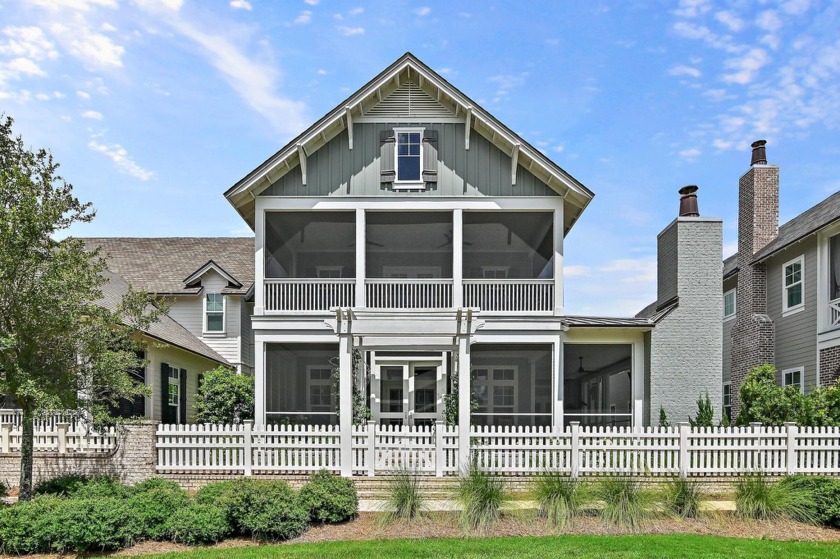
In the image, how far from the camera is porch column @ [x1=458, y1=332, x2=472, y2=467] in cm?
1255

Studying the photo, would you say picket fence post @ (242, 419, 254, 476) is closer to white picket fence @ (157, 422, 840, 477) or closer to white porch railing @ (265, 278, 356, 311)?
white picket fence @ (157, 422, 840, 477)

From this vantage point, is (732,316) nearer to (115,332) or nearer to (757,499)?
(757,499)

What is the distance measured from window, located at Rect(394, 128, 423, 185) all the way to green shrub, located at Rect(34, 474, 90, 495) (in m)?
9.49

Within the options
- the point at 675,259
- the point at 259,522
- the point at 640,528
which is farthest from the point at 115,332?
the point at 675,259

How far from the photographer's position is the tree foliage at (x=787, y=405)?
1347 centimetres

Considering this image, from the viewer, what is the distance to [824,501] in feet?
34.1

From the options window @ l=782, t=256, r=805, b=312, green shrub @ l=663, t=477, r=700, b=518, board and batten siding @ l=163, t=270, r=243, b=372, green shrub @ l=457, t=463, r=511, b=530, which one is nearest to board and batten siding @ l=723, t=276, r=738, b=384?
window @ l=782, t=256, r=805, b=312

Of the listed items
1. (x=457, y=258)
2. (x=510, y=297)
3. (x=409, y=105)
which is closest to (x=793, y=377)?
(x=510, y=297)

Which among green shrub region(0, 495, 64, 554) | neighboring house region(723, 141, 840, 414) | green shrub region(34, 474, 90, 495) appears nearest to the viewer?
green shrub region(0, 495, 64, 554)

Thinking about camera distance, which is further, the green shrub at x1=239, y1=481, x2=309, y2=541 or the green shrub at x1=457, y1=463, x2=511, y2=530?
the green shrub at x1=457, y1=463, x2=511, y2=530

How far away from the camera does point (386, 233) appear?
58.3ft

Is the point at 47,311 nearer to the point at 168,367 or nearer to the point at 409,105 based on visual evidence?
the point at 168,367

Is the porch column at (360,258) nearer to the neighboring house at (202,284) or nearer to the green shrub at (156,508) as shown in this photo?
the neighboring house at (202,284)

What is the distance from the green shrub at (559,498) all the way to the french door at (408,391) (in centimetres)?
652
